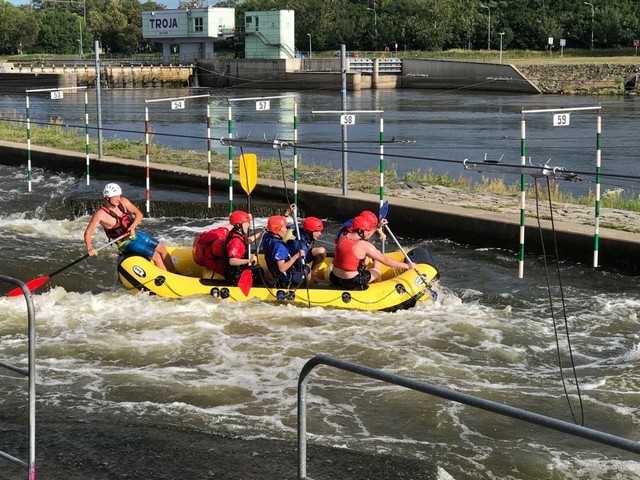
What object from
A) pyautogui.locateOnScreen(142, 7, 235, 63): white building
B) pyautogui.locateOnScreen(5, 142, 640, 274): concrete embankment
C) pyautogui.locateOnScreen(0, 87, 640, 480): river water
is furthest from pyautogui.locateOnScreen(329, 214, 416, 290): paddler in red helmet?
pyautogui.locateOnScreen(142, 7, 235, 63): white building

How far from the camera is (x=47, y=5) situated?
17562 cm

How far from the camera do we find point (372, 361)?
9.47 m

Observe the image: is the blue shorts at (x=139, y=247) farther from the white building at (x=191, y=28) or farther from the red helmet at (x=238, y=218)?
the white building at (x=191, y=28)

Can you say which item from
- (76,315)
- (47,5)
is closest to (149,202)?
(76,315)

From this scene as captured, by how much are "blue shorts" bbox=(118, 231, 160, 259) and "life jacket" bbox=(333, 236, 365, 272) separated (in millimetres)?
2126

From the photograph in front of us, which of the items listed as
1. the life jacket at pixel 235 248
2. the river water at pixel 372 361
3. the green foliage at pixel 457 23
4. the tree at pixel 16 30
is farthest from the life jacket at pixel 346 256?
the tree at pixel 16 30

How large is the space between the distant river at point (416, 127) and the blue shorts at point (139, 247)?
5596mm

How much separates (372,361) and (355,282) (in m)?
1.45

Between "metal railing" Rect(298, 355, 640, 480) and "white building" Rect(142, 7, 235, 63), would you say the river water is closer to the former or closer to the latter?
"metal railing" Rect(298, 355, 640, 480)

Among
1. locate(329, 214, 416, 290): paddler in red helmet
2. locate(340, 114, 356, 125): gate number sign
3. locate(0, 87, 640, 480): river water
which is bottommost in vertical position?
locate(0, 87, 640, 480): river water

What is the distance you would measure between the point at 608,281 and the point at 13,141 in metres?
15.3

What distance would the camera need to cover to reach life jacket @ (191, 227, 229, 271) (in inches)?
433

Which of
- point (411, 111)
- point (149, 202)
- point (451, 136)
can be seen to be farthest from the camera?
point (411, 111)

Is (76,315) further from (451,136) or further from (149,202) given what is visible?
(451,136)
